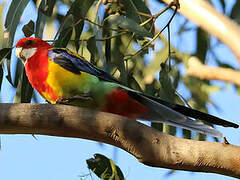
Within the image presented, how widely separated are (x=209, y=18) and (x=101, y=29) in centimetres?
58

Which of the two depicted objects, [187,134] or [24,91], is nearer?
[24,91]

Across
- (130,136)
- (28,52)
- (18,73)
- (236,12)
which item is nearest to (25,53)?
(28,52)

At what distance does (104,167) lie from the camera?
5.95 feet

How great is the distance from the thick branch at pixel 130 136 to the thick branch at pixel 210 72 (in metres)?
1.97

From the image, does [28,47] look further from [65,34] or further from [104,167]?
[104,167]

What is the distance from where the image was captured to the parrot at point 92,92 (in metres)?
1.88

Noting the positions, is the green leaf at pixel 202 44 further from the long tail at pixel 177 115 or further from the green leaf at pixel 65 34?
the long tail at pixel 177 115

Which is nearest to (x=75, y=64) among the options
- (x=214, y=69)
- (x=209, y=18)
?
(x=209, y=18)

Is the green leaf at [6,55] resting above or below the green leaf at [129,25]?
below

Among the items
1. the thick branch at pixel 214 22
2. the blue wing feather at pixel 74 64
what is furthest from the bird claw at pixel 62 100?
the thick branch at pixel 214 22

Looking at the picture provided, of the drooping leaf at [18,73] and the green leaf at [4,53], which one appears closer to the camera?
the green leaf at [4,53]

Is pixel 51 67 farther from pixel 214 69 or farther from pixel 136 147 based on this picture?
pixel 214 69

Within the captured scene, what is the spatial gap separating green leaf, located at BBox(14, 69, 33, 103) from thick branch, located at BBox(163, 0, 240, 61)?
96 centimetres

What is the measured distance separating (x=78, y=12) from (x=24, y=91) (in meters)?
0.49
